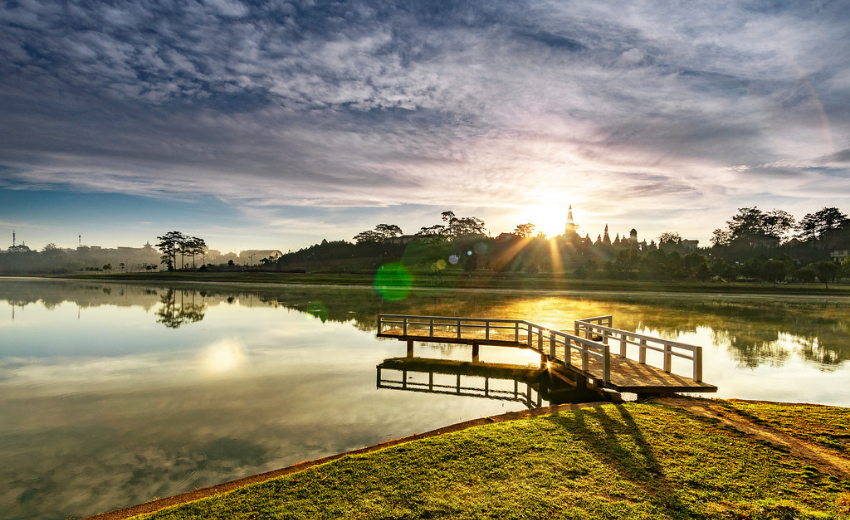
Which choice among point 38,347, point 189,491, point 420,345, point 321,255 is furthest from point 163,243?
point 189,491

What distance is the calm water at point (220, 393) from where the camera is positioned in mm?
8781

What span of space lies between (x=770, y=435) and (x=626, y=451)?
349 centimetres

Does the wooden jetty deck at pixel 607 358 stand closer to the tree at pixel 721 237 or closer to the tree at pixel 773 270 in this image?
the tree at pixel 773 270

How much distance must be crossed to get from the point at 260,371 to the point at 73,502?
903 centimetres

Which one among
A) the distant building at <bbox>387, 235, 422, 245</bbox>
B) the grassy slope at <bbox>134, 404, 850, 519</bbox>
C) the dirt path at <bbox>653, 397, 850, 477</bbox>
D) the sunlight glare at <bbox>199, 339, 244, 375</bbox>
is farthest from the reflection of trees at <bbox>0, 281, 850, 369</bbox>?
the distant building at <bbox>387, 235, 422, 245</bbox>

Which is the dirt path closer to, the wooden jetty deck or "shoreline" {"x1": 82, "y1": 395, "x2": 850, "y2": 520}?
"shoreline" {"x1": 82, "y1": 395, "x2": 850, "y2": 520}

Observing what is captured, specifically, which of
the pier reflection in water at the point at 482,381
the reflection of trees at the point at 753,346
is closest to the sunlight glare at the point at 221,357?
the pier reflection in water at the point at 482,381

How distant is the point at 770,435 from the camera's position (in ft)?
Answer: 28.3

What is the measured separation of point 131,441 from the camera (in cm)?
1022

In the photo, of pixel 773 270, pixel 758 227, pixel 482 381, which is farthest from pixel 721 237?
pixel 482 381

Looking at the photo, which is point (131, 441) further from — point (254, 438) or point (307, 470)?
point (307, 470)

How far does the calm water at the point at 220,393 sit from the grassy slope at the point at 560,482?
235 centimetres

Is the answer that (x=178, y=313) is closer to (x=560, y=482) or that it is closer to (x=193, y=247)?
(x=560, y=482)

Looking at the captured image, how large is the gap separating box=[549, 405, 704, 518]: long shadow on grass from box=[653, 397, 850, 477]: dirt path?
6.00 feet
